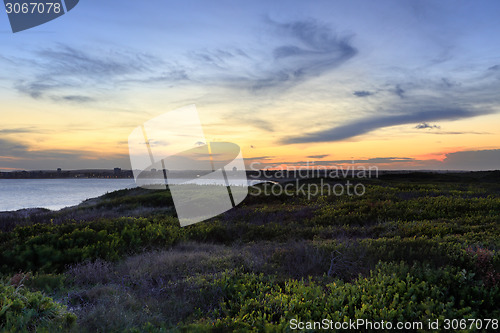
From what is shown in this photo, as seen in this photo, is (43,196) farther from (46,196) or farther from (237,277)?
(237,277)

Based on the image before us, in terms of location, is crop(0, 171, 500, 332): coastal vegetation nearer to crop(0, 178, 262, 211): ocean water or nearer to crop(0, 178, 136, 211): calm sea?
crop(0, 178, 262, 211): ocean water

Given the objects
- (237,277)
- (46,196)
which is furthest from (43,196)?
(237,277)

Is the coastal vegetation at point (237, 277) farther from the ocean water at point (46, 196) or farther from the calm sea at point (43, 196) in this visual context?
the calm sea at point (43, 196)

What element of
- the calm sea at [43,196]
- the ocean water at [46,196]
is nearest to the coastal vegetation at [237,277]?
the ocean water at [46,196]

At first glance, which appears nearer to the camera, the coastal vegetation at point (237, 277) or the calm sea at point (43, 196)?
the coastal vegetation at point (237, 277)

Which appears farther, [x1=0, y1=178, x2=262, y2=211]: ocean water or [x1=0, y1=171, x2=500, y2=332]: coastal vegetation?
[x1=0, y1=178, x2=262, y2=211]: ocean water

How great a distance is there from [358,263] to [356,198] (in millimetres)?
12786

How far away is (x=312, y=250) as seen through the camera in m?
8.30

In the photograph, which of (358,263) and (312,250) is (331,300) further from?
(312,250)

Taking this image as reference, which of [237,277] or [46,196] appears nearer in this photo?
[237,277]

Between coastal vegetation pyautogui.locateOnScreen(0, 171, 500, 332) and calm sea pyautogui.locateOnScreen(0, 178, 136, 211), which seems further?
calm sea pyautogui.locateOnScreen(0, 178, 136, 211)

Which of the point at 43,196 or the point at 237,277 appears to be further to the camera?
the point at 43,196

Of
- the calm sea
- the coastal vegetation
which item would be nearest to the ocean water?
the calm sea

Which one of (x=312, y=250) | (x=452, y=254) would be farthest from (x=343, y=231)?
(x=452, y=254)
